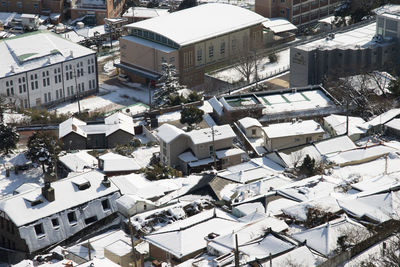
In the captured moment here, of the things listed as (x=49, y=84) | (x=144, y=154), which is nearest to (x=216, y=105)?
(x=144, y=154)

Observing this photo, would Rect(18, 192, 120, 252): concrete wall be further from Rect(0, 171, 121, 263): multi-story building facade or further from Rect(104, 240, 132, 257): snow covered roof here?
Rect(104, 240, 132, 257): snow covered roof

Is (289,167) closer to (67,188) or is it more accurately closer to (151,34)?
(67,188)

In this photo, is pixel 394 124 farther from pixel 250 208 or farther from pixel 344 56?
pixel 250 208

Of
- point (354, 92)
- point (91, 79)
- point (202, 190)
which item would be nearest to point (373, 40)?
point (354, 92)

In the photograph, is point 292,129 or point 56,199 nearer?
point 56,199

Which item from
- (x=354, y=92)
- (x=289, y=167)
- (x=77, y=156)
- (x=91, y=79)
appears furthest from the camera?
(x=91, y=79)

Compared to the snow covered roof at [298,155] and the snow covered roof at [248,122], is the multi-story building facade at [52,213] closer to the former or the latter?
the snow covered roof at [298,155]
